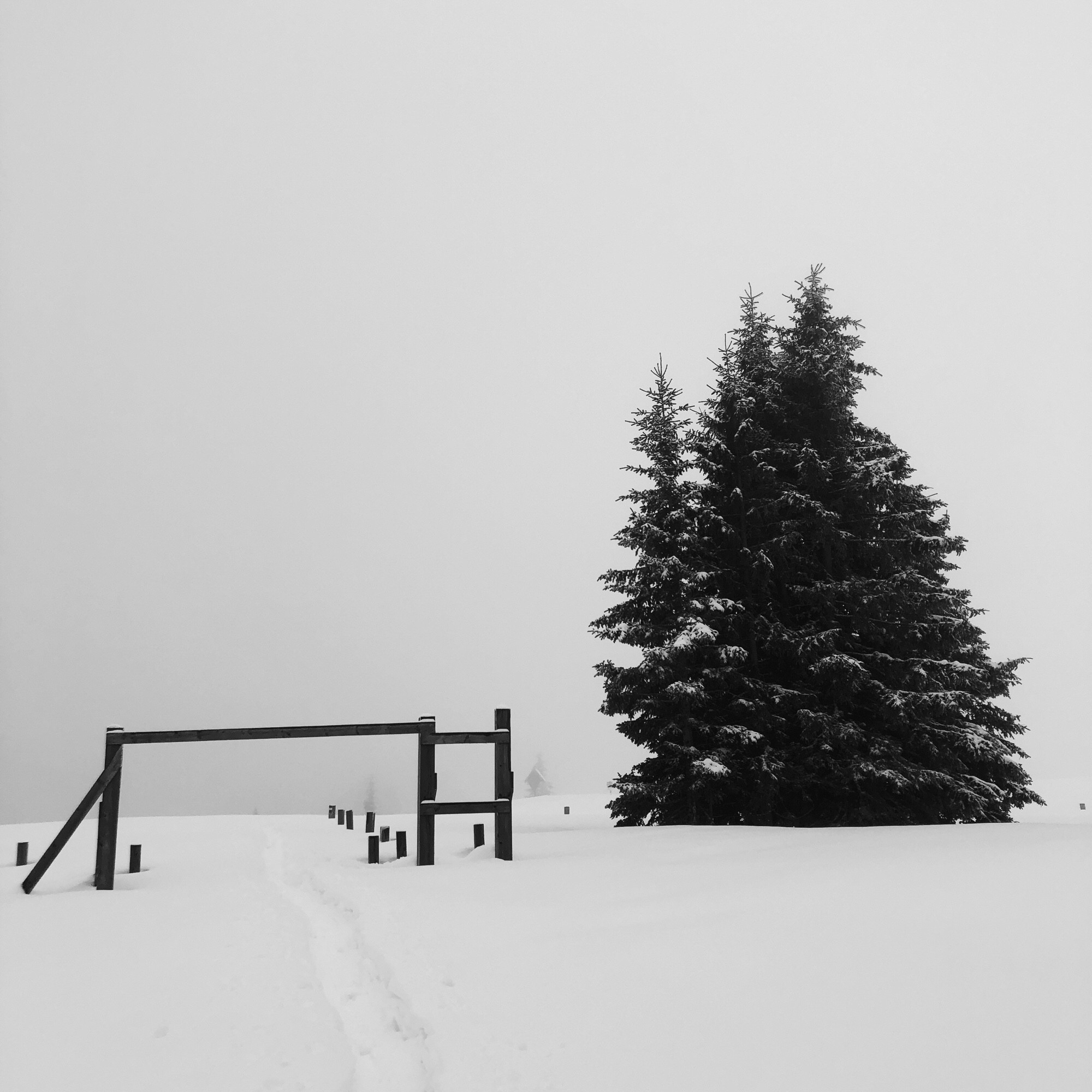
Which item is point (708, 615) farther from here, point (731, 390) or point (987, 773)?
point (987, 773)

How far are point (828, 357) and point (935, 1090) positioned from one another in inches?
584

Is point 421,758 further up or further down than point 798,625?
further down

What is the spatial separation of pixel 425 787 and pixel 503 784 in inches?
42.5

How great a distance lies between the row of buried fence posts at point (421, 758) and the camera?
29.6 ft

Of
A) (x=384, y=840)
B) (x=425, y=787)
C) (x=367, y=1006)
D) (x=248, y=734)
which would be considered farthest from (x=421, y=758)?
(x=367, y=1006)

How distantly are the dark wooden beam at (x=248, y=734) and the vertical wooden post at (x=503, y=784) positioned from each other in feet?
3.86

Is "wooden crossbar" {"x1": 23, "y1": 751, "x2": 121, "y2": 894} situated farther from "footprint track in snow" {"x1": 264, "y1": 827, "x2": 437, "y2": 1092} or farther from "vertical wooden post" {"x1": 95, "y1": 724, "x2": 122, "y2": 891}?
"footprint track in snow" {"x1": 264, "y1": 827, "x2": 437, "y2": 1092}

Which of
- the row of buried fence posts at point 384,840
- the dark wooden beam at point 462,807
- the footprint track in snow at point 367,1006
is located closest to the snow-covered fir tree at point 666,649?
the row of buried fence posts at point 384,840

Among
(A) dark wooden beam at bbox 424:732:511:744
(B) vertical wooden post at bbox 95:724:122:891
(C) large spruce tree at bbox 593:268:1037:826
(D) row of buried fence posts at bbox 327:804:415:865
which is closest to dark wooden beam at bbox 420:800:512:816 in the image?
(A) dark wooden beam at bbox 424:732:511:744

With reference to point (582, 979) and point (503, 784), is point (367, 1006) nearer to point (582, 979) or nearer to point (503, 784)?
point (582, 979)

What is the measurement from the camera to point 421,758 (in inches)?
400

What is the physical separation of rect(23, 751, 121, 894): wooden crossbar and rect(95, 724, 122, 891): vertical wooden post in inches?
4.3

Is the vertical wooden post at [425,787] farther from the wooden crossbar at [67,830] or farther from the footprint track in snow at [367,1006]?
the wooden crossbar at [67,830]

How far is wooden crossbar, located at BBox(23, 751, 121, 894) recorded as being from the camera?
26.9 feet
